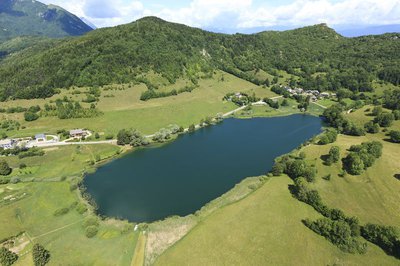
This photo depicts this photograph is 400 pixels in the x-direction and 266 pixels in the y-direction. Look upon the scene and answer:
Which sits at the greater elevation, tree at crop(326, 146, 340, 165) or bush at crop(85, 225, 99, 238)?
tree at crop(326, 146, 340, 165)

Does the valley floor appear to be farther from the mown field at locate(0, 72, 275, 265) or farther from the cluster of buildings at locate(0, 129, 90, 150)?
the cluster of buildings at locate(0, 129, 90, 150)

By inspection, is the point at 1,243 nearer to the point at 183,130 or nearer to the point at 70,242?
the point at 70,242

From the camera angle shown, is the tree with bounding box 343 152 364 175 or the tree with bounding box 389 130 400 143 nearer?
the tree with bounding box 343 152 364 175

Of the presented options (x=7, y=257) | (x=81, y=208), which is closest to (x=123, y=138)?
(x=81, y=208)

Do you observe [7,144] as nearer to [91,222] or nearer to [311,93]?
[91,222]

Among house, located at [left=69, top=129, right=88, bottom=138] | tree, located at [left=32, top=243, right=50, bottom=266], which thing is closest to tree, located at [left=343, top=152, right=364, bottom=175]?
tree, located at [left=32, top=243, right=50, bottom=266]

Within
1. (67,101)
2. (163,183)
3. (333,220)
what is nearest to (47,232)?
(163,183)
